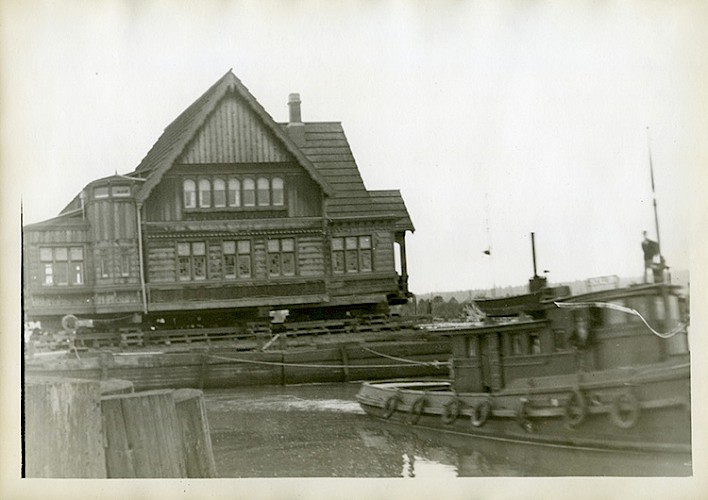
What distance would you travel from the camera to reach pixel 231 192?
270 inches

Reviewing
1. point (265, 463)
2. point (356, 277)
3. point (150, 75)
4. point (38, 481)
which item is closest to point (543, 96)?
point (356, 277)

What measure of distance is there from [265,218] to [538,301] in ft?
7.85

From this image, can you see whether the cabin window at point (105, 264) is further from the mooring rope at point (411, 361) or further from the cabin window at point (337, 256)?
the mooring rope at point (411, 361)

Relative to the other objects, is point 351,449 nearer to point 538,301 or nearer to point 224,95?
point 538,301

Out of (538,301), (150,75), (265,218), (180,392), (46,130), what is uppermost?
(150,75)

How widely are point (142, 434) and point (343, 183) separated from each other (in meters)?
2.83

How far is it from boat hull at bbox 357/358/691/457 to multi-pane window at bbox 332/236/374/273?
41.1 inches

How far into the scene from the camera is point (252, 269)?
7043 mm

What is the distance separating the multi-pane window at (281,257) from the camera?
6.81 meters

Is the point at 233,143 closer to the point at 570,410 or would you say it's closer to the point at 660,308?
the point at 570,410

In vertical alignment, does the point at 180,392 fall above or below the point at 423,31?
below

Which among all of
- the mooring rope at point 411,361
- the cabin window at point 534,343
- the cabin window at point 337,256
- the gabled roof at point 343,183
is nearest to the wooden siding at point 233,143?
the gabled roof at point 343,183

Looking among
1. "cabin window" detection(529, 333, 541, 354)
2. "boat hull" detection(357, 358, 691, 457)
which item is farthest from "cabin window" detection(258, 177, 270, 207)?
"cabin window" detection(529, 333, 541, 354)

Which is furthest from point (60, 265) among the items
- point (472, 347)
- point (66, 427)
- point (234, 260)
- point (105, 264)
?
point (472, 347)
